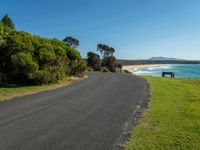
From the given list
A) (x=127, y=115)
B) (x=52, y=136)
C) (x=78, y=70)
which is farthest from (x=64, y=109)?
(x=78, y=70)

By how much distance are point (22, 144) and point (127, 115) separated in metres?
4.20

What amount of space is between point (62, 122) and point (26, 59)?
33.4ft

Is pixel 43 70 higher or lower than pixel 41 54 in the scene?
lower

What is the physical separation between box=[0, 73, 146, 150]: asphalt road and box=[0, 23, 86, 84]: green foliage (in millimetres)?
5724

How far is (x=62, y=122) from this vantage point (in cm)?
772

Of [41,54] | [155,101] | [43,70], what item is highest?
[41,54]

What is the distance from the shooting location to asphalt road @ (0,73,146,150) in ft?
19.1

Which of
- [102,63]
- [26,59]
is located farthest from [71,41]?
[26,59]

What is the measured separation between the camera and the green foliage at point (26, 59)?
55.8 feet

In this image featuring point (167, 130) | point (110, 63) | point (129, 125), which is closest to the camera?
point (167, 130)

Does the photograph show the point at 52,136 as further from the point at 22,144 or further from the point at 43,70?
the point at 43,70

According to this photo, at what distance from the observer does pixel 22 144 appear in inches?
224

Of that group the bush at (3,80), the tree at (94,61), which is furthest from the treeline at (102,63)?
the bush at (3,80)

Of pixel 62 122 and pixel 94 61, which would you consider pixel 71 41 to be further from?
pixel 62 122
